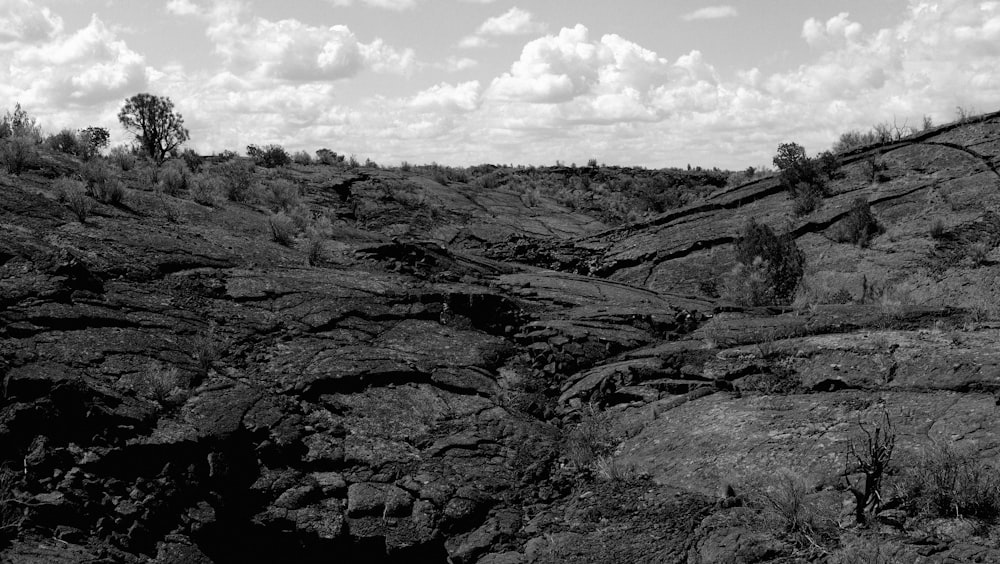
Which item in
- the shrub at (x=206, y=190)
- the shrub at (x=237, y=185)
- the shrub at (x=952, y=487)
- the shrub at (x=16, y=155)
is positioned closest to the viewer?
the shrub at (x=952, y=487)

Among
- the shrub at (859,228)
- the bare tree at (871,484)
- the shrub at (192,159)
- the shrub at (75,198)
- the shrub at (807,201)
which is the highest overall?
the shrub at (192,159)

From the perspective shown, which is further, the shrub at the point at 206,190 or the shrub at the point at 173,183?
the shrub at the point at 173,183

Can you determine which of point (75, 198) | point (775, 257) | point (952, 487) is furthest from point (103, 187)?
point (952, 487)

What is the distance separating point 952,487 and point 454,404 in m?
6.10

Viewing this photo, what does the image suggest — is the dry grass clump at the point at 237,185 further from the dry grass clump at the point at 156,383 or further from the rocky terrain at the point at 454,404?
the dry grass clump at the point at 156,383

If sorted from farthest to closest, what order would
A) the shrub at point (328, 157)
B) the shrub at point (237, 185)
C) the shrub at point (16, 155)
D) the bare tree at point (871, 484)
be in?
the shrub at point (328, 157), the shrub at point (237, 185), the shrub at point (16, 155), the bare tree at point (871, 484)

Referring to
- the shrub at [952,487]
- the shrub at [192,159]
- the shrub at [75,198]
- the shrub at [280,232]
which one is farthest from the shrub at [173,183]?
the shrub at [952,487]

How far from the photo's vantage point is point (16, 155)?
1498cm

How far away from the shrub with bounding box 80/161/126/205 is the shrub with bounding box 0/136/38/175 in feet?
3.89

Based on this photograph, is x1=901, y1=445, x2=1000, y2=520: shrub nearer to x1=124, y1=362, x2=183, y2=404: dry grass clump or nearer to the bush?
x1=124, y1=362, x2=183, y2=404: dry grass clump

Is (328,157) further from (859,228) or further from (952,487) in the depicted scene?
(952,487)

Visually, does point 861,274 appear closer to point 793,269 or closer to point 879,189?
point 793,269

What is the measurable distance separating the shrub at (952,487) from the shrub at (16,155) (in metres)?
17.1

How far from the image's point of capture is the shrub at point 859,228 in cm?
1672
